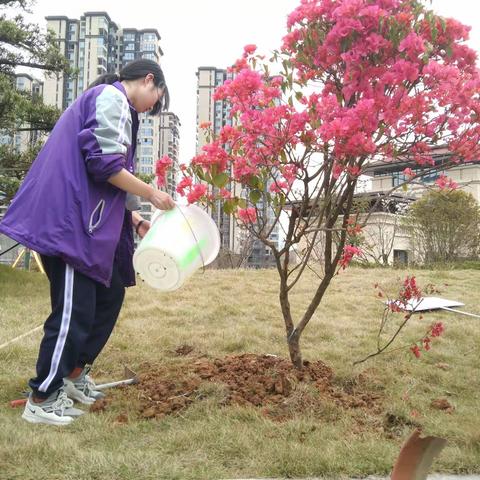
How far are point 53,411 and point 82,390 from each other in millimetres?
366

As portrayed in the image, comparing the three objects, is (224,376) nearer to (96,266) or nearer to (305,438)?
(305,438)

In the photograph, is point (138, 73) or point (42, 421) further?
point (138, 73)

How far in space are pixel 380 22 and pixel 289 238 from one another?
3.49 feet

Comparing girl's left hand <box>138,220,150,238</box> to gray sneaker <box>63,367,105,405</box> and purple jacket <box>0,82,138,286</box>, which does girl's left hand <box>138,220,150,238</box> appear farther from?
gray sneaker <box>63,367,105,405</box>

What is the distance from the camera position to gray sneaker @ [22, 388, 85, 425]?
213 centimetres

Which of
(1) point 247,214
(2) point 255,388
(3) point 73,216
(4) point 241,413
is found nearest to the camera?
(3) point 73,216

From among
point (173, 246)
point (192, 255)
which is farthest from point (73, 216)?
point (192, 255)

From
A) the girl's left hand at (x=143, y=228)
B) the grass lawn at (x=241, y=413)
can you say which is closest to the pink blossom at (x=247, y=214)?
the girl's left hand at (x=143, y=228)

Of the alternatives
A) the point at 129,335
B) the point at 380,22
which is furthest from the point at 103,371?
the point at 380,22

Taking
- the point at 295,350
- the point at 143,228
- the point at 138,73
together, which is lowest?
the point at 295,350

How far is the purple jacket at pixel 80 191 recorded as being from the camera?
207cm

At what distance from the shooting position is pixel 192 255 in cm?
238

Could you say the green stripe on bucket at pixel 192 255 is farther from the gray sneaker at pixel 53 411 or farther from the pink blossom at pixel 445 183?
the pink blossom at pixel 445 183

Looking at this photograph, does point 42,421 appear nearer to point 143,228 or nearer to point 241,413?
point 241,413
